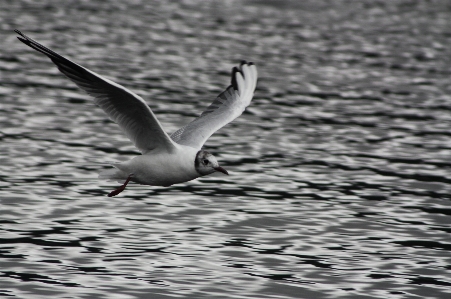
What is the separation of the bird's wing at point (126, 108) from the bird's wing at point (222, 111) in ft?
2.92

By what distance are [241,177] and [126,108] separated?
4518mm

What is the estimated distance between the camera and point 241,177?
1521 cm

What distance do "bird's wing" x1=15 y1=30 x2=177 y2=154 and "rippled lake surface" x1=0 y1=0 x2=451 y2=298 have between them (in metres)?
1.40

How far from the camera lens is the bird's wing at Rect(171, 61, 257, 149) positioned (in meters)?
12.5

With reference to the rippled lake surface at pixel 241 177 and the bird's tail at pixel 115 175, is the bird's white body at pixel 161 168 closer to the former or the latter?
the bird's tail at pixel 115 175

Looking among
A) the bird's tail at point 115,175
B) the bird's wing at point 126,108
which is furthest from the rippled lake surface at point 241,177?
the bird's wing at point 126,108

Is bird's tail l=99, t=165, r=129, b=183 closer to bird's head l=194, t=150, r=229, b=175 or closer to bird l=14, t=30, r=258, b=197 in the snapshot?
bird l=14, t=30, r=258, b=197

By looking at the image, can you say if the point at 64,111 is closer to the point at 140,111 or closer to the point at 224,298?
the point at 140,111

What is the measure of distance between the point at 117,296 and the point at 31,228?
2.63m

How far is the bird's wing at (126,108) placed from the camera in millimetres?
10422

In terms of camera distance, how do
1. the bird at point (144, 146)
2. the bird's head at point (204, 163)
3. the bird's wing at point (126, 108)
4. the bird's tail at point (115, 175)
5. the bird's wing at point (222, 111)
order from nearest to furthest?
1. the bird's wing at point (126, 108)
2. the bird at point (144, 146)
3. the bird's head at point (204, 163)
4. the bird's tail at point (115, 175)
5. the bird's wing at point (222, 111)

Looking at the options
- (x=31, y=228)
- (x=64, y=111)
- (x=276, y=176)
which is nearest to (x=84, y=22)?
(x=64, y=111)

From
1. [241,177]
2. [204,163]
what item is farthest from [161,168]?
[241,177]

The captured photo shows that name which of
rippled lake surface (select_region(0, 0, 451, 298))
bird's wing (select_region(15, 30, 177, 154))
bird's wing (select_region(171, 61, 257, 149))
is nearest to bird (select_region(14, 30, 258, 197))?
bird's wing (select_region(15, 30, 177, 154))
